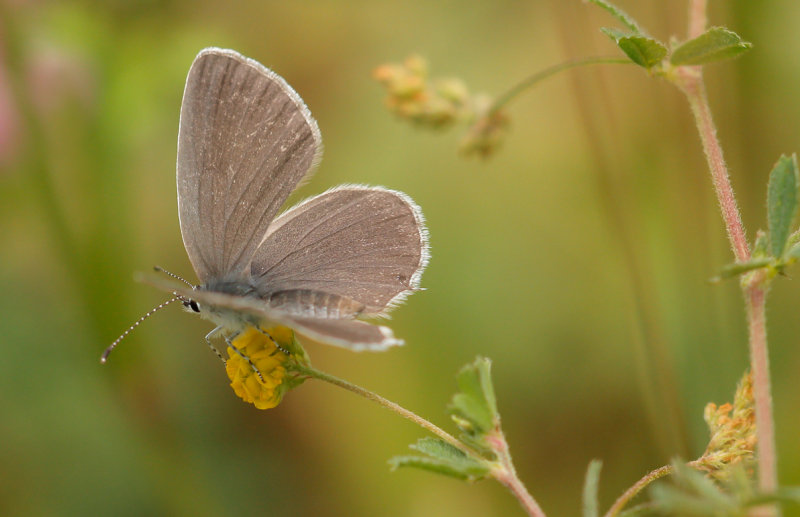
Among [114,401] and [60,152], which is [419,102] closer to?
[114,401]

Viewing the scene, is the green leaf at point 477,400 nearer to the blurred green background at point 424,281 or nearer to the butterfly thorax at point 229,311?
A: the butterfly thorax at point 229,311

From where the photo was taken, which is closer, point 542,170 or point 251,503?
point 251,503

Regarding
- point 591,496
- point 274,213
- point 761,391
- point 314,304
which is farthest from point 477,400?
point 274,213

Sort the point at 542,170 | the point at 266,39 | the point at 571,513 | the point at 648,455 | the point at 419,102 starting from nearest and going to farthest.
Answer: the point at 419,102 < the point at 648,455 < the point at 571,513 < the point at 542,170 < the point at 266,39

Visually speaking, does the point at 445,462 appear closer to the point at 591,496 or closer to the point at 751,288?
the point at 591,496

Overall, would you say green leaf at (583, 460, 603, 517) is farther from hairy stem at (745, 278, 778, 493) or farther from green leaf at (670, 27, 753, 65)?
green leaf at (670, 27, 753, 65)

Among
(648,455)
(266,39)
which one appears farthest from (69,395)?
(648,455)
